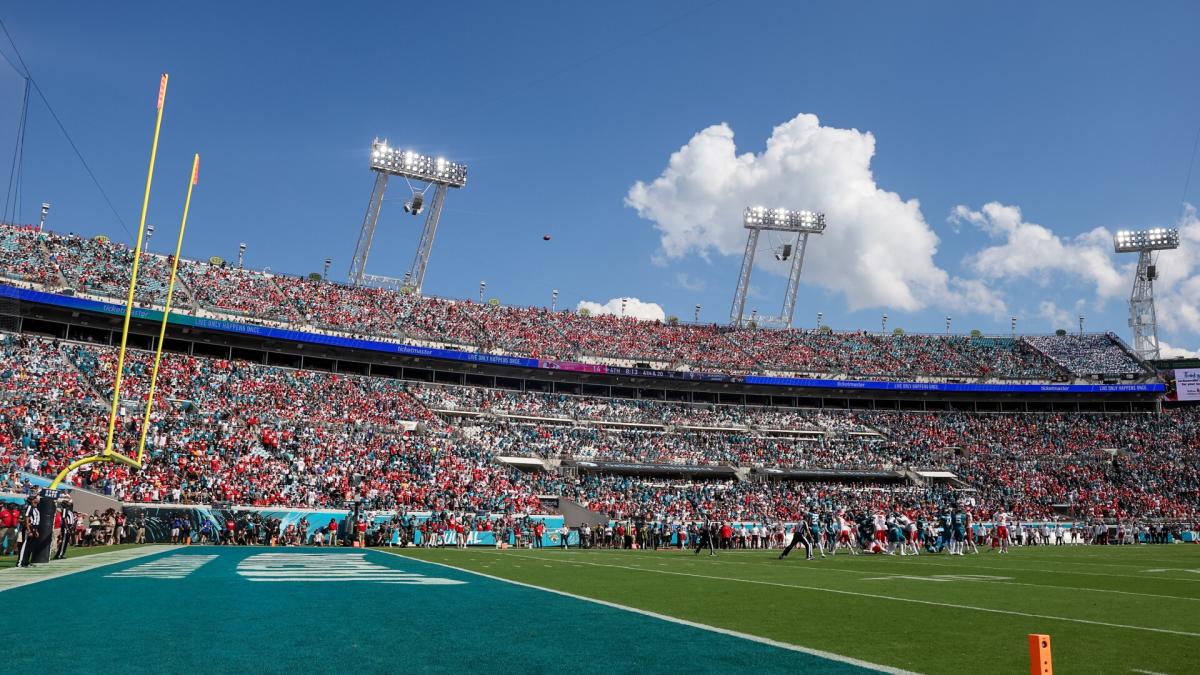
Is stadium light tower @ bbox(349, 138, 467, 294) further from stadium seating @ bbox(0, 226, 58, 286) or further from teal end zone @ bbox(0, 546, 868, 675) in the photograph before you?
teal end zone @ bbox(0, 546, 868, 675)

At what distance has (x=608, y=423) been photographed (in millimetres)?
51969

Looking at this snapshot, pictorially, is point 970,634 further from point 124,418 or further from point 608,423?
point 608,423

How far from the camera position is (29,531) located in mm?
15125

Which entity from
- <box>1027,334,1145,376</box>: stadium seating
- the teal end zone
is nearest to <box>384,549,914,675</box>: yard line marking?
the teal end zone

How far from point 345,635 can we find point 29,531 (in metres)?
11.9

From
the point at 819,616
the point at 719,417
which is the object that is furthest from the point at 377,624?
the point at 719,417

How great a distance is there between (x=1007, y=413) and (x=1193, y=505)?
622 inches

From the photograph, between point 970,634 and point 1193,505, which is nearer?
point 970,634

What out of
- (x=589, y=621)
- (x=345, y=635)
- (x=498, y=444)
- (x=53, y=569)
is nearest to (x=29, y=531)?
(x=53, y=569)

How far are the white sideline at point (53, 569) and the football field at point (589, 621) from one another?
0.32ft

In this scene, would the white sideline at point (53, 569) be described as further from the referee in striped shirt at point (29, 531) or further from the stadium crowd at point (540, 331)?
the stadium crowd at point (540, 331)

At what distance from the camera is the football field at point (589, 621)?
600cm

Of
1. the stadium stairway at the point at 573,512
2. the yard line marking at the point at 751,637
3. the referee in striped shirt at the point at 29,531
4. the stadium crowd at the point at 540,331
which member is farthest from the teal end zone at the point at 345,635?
the stadium crowd at the point at 540,331

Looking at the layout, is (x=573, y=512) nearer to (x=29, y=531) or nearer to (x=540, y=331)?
(x=540, y=331)
